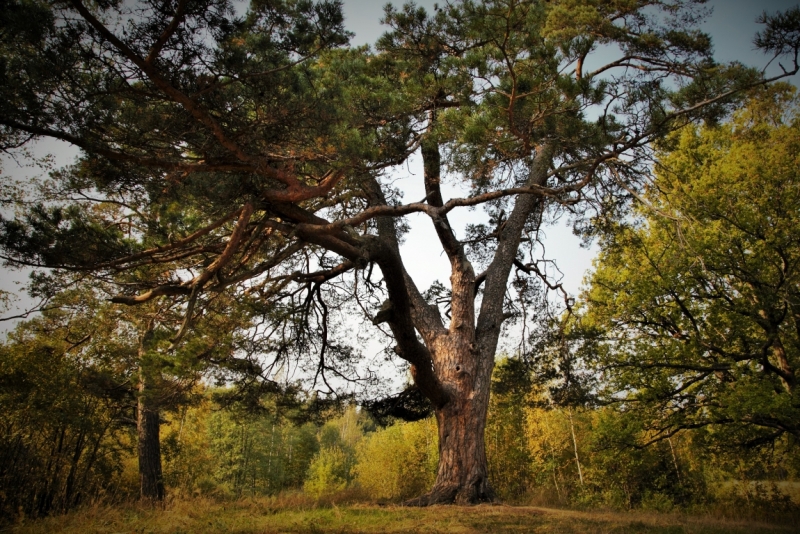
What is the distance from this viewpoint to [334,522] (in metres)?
5.11

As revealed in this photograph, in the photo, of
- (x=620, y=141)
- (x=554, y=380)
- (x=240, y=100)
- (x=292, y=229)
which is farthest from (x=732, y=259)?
(x=240, y=100)

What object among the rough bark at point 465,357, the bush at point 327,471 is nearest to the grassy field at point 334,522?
the rough bark at point 465,357

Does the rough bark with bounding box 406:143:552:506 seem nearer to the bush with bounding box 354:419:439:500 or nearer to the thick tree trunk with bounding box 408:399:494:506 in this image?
the thick tree trunk with bounding box 408:399:494:506

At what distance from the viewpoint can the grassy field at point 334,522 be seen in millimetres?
4660

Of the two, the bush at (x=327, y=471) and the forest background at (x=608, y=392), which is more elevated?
the forest background at (x=608, y=392)

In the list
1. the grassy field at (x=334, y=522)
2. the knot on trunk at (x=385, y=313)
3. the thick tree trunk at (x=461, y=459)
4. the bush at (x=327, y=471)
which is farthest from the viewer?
the bush at (x=327, y=471)

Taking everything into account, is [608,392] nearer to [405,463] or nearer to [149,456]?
[149,456]

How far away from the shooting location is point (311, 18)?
Answer: 398cm

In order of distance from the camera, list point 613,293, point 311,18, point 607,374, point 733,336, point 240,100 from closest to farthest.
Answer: point 311,18 → point 240,100 → point 733,336 → point 607,374 → point 613,293

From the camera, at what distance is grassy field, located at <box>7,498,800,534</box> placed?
4660mm

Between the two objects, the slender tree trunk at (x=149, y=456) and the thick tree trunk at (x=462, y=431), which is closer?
the thick tree trunk at (x=462, y=431)

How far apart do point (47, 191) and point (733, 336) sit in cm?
1314

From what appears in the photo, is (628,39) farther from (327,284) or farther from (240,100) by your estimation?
(327,284)

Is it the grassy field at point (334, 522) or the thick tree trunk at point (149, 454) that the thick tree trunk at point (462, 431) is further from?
the thick tree trunk at point (149, 454)
